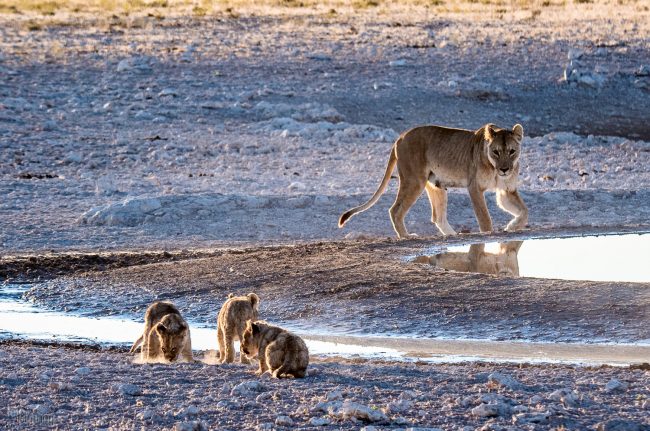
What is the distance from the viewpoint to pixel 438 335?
34.0ft

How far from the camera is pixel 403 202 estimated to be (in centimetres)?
1560

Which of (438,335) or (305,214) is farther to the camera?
(305,214)

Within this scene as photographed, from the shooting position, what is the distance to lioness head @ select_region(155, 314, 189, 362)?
9.05m

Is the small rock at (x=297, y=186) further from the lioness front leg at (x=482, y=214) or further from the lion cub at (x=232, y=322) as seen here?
the lion cub at (x=232, y=322)

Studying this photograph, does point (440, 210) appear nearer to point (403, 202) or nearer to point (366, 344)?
point (403, 202)

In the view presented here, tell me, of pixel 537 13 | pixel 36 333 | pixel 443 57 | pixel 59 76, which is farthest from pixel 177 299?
pixel 537 13

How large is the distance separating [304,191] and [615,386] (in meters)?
Answer: 11.3

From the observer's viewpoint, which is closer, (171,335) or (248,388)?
(248,388)

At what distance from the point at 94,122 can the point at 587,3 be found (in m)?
19.9

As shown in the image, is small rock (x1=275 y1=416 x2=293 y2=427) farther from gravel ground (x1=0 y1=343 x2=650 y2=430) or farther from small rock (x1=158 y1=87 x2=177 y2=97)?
small rock (x1=158 y1=87 x2=177 y2=97)

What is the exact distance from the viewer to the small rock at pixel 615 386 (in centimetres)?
759

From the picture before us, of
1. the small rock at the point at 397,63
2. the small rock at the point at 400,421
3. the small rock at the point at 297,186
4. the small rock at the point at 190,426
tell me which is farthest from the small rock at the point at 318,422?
the small rock at the point at 397,63

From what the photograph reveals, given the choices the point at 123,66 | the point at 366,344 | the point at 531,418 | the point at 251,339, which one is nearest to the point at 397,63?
the point at 123,66

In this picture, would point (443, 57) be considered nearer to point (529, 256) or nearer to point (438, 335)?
point (529, 256)
